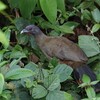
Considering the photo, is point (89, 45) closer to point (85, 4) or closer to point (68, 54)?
point (68, 54)

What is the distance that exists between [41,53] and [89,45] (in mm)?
464

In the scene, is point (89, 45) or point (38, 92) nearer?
point (38, 92)

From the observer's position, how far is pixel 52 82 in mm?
1822

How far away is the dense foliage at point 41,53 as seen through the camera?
5.88ft

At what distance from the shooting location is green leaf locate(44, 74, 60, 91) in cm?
179

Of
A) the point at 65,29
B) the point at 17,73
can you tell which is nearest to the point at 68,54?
the point at 65,29

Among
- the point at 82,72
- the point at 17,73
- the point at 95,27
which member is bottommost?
the point at 82,72

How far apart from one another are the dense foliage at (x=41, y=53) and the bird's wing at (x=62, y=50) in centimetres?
10

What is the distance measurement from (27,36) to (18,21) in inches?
7.7

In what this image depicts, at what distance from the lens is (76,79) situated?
8.06 ft

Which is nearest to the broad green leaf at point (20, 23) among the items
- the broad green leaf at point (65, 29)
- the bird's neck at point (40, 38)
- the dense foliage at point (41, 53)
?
the dense foliage at point (41, 53)

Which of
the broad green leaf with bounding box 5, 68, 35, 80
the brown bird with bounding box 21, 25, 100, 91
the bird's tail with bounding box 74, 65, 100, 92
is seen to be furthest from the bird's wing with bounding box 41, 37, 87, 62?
the broad green leaf with bounding box 5, 68, 35, 80

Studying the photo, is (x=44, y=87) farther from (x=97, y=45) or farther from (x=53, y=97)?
(x=97, y=45)

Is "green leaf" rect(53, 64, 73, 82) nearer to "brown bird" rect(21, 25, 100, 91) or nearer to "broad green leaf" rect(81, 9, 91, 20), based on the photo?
"brown bird" rect(21, 25, 100, 91)
